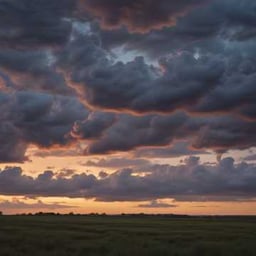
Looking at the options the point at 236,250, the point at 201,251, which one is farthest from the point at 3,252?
the point at 236,250

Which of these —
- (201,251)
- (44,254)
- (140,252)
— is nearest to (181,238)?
(201,251)

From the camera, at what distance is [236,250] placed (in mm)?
35906

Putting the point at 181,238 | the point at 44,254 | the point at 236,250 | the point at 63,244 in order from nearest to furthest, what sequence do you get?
the point at 44,254
the point at 236,250
the point at 63,244
the point at 181,238

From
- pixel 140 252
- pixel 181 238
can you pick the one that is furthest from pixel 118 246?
pixel 181 238

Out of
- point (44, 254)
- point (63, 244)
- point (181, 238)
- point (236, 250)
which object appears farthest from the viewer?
point (181, 238)

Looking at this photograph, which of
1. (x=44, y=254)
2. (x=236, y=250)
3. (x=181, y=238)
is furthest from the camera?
(x=181, y=238)

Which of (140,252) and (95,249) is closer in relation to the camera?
(140,252)

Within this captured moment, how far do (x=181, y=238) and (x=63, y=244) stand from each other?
44.9 feet

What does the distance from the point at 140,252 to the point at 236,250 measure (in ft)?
23.4

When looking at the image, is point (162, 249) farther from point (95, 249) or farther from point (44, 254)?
point (44, 254)

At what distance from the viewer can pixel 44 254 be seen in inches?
1284

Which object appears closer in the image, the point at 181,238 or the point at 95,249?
the point at 95,249

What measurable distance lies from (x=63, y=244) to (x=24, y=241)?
3363 mm

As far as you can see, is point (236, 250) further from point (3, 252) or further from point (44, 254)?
point (3, 252)
